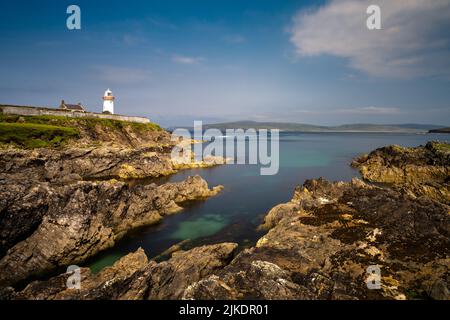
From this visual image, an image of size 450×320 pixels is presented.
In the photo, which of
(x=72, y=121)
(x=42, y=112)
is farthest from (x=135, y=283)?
(x=42, y=112)

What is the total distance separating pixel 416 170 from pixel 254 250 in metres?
52.8

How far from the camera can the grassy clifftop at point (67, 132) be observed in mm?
55594

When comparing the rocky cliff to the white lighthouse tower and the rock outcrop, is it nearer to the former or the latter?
the rock outcrop

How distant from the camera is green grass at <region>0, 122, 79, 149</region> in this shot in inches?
2133

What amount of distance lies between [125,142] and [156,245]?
66.5 m

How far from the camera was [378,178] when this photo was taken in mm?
60875

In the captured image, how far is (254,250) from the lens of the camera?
61.1 feet

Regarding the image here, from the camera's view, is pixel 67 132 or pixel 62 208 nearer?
pixel 62 208

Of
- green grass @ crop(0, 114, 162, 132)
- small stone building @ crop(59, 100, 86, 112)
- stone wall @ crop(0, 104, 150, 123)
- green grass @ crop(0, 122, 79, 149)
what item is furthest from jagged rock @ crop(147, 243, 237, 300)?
small stone building @ crop(59, 100, 86, 112)

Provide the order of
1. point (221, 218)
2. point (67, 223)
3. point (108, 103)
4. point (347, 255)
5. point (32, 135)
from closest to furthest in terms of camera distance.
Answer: point (347, 255)
point (67, 223)
point (221, 218)
point (32, 135)
point (108, 103)

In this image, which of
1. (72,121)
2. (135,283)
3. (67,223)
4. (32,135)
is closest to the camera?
(135,283)

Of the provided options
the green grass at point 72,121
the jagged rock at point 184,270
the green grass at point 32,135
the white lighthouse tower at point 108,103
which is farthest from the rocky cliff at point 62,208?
the white lighthouse tower at point 108,103

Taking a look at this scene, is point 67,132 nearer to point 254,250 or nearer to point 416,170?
point 254,250
